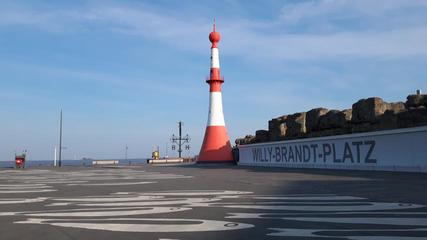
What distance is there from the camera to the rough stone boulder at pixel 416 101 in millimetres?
26612

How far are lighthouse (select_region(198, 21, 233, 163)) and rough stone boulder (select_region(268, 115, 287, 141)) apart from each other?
13.2 feet

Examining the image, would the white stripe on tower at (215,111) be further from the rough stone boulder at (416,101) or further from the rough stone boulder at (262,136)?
the rough stone boulder at (416,101)

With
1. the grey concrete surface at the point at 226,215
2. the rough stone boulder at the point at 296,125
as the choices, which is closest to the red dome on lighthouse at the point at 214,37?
the rough stone boulder at the point at 296,125

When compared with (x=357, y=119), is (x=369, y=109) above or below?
above

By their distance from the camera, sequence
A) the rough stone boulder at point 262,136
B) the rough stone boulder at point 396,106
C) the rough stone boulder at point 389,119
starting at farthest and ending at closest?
the rough stone boulder at point 262,136, the rough stone boulder at point 396,106, the rough stone boulder at point 389,119

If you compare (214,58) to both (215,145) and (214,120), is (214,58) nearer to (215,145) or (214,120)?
(214,120)

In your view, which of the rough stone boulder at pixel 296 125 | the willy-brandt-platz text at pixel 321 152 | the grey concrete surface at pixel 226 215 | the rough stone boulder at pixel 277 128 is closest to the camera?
the grey concrete surface at pixel 226 215

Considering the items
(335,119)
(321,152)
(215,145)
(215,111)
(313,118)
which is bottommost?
(321,152)

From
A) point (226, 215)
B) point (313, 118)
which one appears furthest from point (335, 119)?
point (226, 215)

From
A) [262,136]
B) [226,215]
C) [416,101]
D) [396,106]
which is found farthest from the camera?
[262,136]

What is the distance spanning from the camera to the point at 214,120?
45188 millimetres

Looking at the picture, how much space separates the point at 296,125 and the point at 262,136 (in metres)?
8.34

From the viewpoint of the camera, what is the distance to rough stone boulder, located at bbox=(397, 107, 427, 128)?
2430 cm

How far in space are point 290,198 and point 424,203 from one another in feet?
10.8
